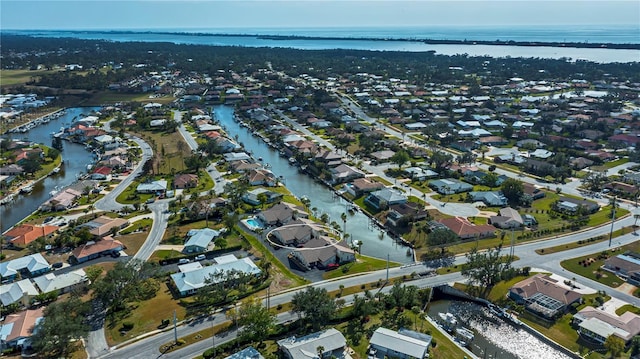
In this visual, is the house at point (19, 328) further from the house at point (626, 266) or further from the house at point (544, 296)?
the house at point (626, 266)

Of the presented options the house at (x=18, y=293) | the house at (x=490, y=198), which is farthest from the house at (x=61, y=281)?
the house at (x=490, y=198)

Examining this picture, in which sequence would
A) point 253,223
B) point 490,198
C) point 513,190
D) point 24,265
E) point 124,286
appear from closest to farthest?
point 124,286 → point 24,265 → point 253,223 → point 490,198 → point 513,190

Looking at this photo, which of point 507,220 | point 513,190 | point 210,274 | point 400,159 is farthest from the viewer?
point 400,159

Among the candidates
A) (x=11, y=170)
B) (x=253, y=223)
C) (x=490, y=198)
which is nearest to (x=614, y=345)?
(x=490, y=198)

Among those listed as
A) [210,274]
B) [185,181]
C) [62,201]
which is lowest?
[62,201]

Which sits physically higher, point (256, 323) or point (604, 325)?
point (604, 325)

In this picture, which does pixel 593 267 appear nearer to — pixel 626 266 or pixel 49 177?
pixel 626 266
